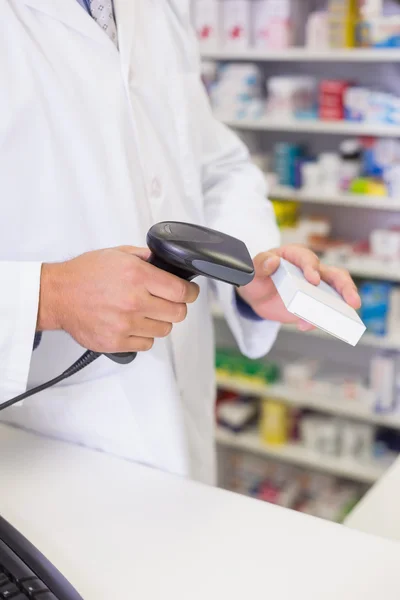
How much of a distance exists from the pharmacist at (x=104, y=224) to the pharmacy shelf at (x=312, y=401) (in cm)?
131

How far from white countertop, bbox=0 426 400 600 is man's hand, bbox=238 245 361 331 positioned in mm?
278

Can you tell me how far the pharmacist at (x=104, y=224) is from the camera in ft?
2.74

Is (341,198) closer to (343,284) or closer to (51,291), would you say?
(343,284)

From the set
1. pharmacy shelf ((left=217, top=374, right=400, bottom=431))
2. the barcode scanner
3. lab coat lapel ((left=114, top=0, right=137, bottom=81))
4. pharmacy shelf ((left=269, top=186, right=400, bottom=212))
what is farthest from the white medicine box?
pharmacy shelf ((left=217, top=374, right=400, bottom=431))

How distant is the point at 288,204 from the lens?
8.64 feet

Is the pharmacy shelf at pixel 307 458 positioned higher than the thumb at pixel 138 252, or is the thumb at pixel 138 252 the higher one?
the thumb at pixel 138 252

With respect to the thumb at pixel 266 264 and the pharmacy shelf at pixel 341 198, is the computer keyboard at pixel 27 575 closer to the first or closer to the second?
the thumb at pixel 266 264

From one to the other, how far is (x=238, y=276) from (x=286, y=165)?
→ 189 cm

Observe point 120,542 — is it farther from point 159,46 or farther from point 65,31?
point 159,46

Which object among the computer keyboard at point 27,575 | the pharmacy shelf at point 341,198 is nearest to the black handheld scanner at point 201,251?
the computer keyboard at point 27,575

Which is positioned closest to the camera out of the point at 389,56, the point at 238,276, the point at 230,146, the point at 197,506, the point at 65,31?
the point at 238,276

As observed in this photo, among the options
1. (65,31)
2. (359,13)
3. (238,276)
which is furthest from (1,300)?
(359,13)

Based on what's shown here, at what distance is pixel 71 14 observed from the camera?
104 centimetres

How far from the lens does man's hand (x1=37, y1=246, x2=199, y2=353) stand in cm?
80
